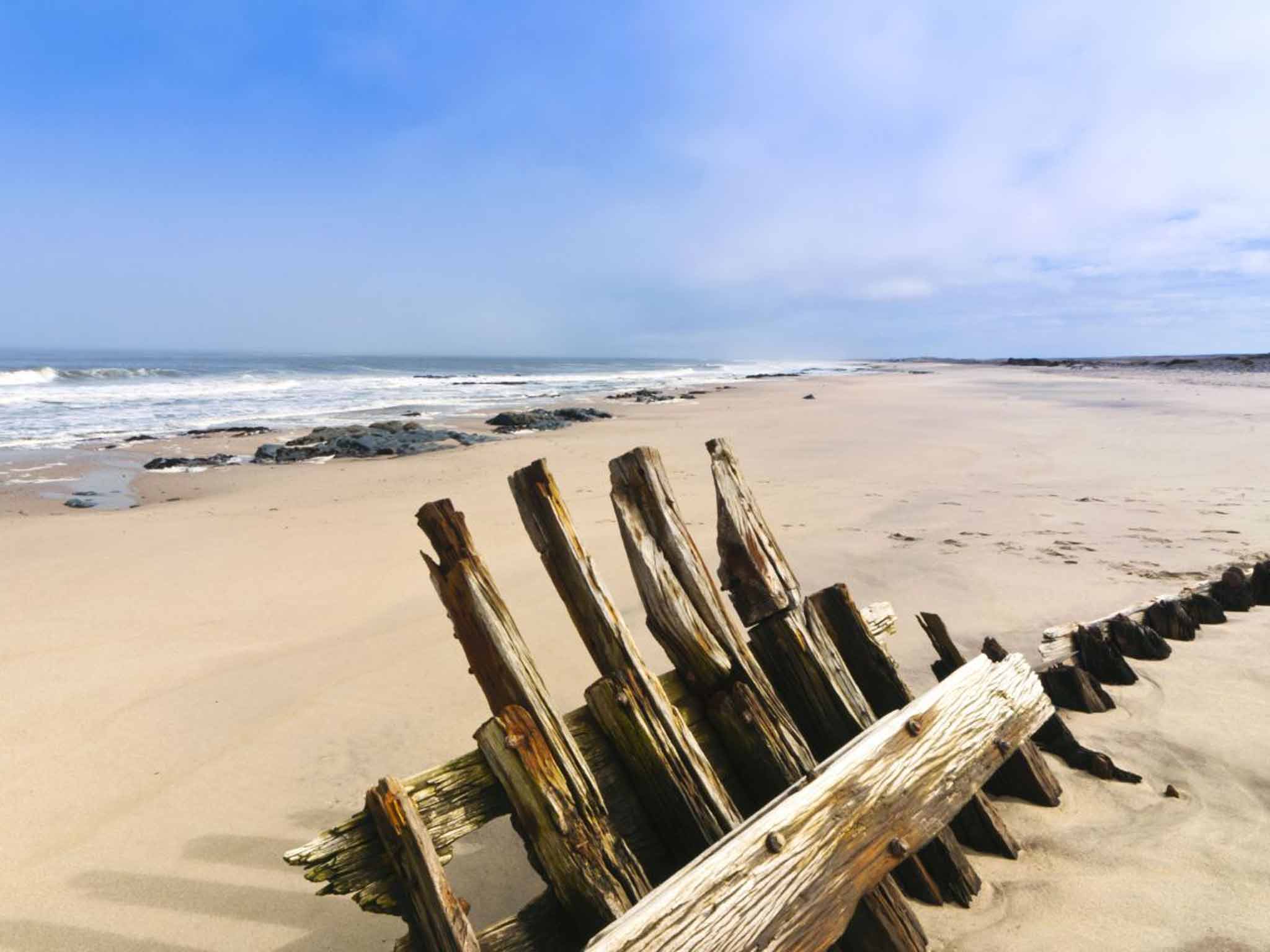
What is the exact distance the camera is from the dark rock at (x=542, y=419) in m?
18.1

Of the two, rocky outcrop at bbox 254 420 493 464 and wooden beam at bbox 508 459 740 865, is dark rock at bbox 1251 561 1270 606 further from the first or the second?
rocky outcrop at bbox 254 420 493 464

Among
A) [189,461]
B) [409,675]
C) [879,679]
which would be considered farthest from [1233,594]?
[189,461]

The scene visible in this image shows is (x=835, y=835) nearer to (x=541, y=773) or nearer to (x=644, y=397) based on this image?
(x=541, y=773)

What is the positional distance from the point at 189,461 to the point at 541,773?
44.9 ft

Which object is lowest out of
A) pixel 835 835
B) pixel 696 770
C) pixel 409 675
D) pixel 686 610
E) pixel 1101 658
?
pixel 409 675

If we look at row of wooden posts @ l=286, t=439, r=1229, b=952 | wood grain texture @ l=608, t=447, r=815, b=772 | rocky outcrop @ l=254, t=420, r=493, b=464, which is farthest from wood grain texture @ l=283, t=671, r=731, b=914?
rocky outcrop @ l=254, t=420, r=493, b=464

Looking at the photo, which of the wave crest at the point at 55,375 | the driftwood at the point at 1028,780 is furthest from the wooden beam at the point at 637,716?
the wave crest at the point at 55,375

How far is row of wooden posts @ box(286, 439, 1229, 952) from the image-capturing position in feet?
6.29

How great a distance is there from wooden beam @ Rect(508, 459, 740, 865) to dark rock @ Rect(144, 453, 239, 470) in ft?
41.6

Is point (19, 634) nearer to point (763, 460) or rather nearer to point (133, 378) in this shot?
point (763, 460)

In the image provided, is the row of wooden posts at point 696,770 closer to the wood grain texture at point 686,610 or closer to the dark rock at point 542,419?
the wood grain texture at point 686,610

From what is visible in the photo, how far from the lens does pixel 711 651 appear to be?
8.18 ft

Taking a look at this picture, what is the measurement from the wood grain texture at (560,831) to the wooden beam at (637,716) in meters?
0.20

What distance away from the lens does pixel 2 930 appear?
2.62 m
